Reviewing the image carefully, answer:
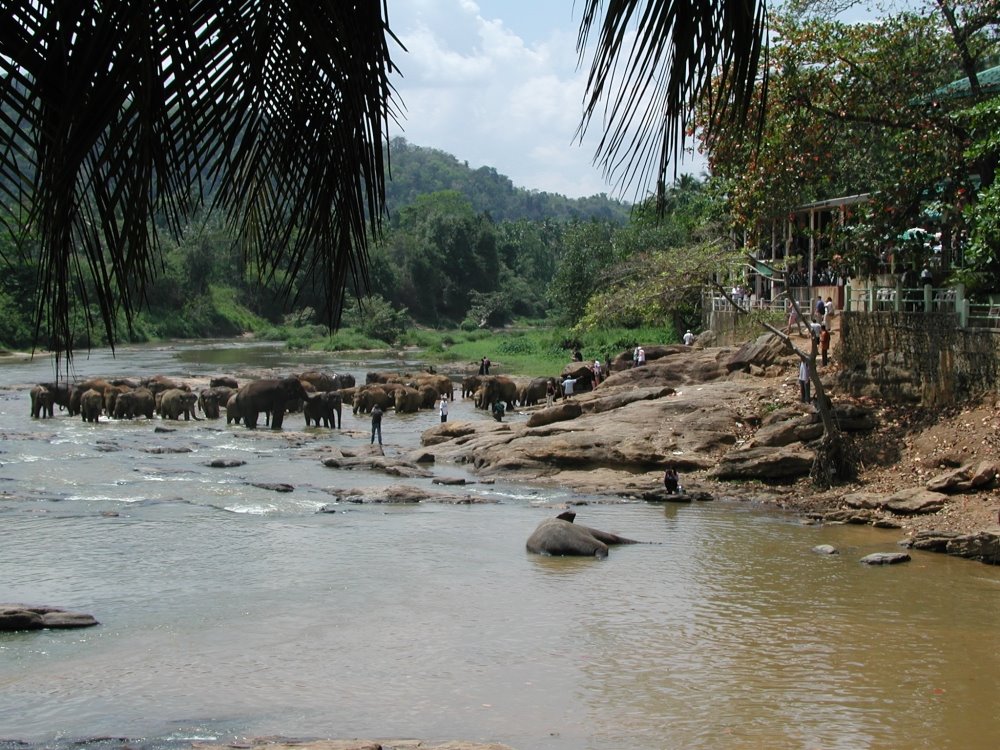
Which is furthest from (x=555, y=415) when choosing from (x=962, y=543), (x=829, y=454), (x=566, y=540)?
(x=962, y=543)

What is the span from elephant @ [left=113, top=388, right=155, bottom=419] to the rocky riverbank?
1005 cm

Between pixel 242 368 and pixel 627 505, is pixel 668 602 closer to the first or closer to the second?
pixel 627 505

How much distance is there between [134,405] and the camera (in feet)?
109

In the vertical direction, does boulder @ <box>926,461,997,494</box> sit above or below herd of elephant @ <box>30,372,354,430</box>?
below

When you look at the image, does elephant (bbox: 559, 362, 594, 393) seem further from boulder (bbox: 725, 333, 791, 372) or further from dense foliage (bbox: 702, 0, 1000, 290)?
dense foliage (bbox: 702, 0, 1000, 290)

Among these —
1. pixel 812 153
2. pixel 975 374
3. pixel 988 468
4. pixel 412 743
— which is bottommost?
pixel 412 743

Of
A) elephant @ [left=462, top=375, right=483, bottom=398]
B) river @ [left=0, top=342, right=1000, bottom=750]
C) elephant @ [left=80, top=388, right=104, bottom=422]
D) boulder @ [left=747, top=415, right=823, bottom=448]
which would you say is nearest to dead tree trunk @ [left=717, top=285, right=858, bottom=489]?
boulder @ [left=747, top=415, right=823, bottom=448]

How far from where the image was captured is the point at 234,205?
93.8 inches

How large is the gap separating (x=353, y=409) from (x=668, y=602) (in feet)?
78.6

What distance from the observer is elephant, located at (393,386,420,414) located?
118ft

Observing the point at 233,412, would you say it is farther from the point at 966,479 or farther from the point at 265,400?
the point at 966,479

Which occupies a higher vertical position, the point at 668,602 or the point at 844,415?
the point at 844,415

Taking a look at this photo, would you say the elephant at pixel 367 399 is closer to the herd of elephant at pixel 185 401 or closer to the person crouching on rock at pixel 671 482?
the herd of elephant at pixel 185 401

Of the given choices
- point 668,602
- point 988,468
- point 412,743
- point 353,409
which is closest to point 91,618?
point 412,743
